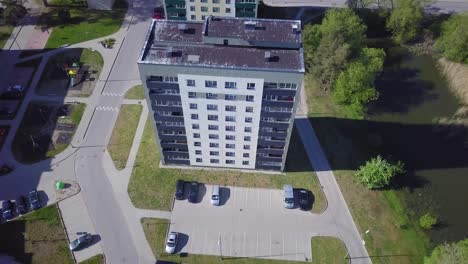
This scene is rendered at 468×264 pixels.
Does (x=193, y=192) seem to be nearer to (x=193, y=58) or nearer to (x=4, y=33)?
(x=193, y=58)

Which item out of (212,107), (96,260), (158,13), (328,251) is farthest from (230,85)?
(158,13)

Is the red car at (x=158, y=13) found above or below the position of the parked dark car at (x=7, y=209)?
above

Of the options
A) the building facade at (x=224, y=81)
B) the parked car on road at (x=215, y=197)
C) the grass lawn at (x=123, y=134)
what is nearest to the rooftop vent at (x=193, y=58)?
the building facade at (x=224, y=81)

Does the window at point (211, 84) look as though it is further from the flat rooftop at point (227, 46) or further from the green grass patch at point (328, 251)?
the green grass patch at point (328, 251)

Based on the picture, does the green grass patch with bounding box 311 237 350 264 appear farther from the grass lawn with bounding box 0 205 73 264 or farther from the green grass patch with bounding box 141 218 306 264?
the grass lawn with bounding box 0 205 73 264

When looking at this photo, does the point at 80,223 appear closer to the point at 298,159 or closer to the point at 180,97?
the point at 180,97

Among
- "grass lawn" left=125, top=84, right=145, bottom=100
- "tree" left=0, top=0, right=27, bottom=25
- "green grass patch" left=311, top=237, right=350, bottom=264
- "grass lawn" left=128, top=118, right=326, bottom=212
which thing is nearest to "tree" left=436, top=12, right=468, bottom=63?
"grass lawn" left=128, top=118, right=326, bottom=212
